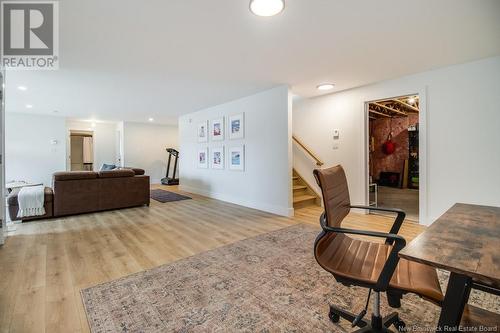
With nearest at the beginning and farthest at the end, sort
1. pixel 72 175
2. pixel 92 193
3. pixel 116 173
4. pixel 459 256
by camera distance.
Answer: pixel 459 256
pixel 72 175
pixel 92 193
pixel 116 173

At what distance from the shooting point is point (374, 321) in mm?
1228

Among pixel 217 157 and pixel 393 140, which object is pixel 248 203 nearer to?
pixel 217 157

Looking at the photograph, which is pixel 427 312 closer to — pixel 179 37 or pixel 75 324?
pixel 75 324

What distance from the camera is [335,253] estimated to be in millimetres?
1363

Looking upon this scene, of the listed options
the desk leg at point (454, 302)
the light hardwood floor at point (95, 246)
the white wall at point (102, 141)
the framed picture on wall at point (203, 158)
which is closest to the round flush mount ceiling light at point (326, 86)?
the light hardwood floor at point (95, 246)

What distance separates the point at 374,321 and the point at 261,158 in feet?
11.8

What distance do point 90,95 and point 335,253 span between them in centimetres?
561

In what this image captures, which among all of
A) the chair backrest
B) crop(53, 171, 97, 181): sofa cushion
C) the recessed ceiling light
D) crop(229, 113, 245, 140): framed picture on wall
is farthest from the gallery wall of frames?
the chair backrest

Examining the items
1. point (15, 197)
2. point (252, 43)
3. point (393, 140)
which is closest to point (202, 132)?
point (15, 197)

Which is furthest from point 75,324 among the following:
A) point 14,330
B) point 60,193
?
point 60,193

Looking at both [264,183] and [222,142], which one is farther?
[222,142]

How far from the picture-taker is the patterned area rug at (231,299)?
1466 mm

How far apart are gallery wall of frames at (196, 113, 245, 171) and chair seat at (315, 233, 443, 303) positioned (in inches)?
148

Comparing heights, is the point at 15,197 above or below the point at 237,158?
below
